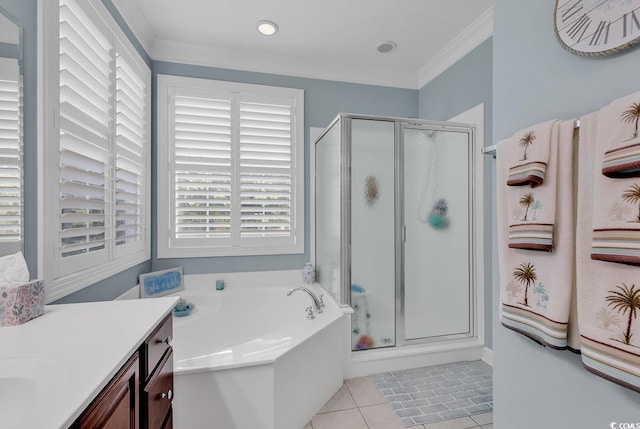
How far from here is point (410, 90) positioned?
318cm

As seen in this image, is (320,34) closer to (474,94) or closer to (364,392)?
(474,94)

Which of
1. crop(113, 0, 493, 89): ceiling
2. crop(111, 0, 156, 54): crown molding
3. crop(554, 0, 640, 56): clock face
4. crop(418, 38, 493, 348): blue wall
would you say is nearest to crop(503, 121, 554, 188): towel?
crop(554, 0, 640, 56): clock face

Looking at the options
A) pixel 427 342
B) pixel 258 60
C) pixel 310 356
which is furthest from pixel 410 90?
pixel 310 356

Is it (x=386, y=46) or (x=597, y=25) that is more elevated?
(x=386, y=46)

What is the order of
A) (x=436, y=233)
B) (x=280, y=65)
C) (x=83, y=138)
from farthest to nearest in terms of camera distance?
(x=280, y=65)
(x=436, y=233)
(x=83, y=138)

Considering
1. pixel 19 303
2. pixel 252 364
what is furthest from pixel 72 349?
pixel 252 364

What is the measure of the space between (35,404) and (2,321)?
62 centimetres

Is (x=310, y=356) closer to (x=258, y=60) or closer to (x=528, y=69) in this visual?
(x=528, y=69)

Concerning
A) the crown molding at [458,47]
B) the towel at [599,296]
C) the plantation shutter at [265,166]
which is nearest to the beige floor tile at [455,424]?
the towel at [599,296]

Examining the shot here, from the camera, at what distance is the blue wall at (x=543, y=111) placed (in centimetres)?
84

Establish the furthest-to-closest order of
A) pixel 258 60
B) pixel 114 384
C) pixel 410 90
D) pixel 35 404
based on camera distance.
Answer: pixel 410 90, pixel 258 60, pixel 114 384, pixel 35 404

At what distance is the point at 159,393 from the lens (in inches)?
43.1

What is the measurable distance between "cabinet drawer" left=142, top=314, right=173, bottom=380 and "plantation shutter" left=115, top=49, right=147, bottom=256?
1038mm

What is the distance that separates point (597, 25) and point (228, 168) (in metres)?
2.47
